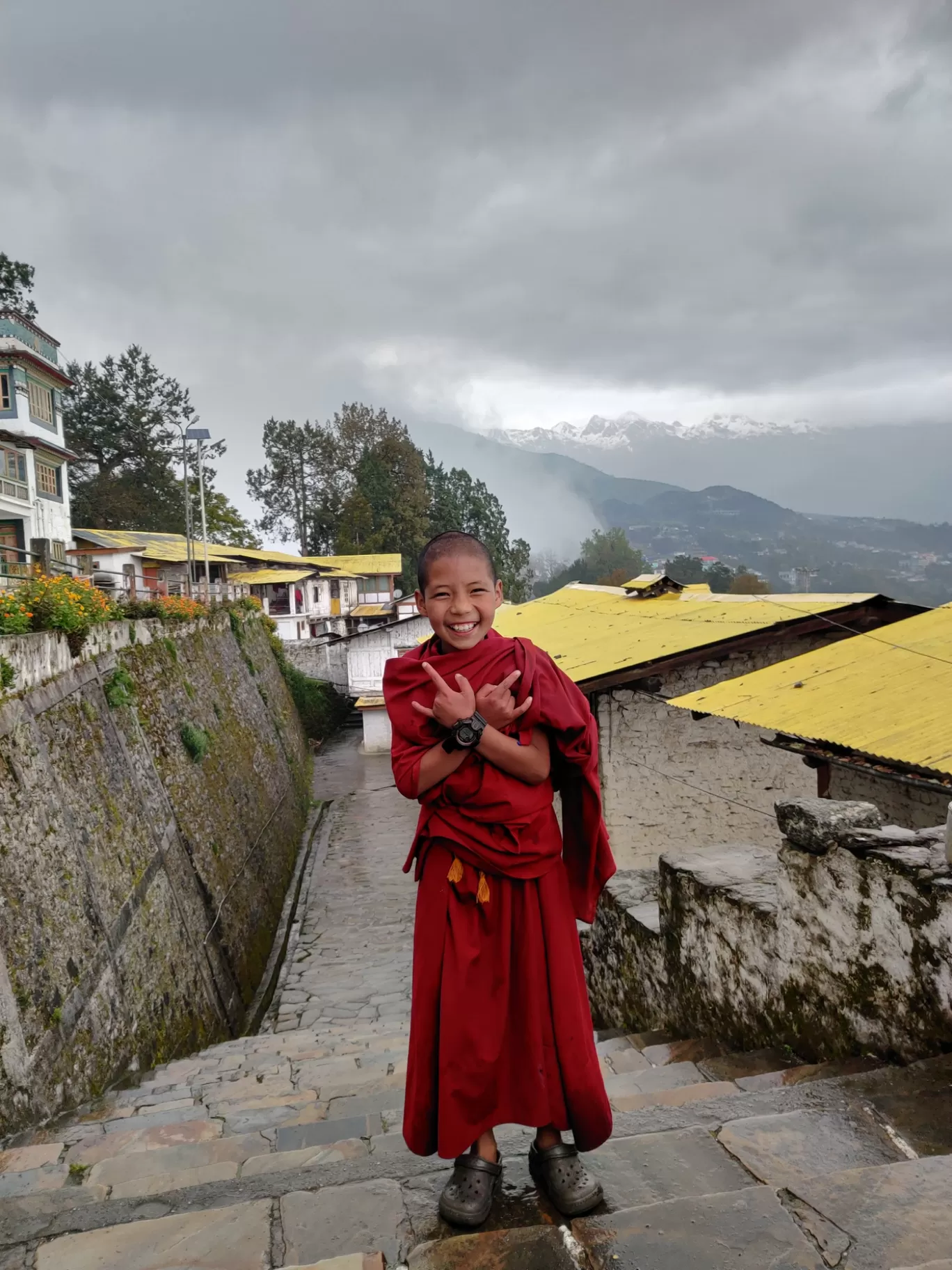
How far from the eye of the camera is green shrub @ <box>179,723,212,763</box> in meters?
11.5

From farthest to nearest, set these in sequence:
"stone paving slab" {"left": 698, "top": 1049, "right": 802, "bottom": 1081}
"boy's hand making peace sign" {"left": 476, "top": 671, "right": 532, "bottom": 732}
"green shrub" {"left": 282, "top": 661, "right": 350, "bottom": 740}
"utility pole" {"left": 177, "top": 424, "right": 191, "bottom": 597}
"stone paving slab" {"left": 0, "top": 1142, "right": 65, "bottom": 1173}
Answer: "green shrub" {"left": 282, "top": 661, "right": 350, "bottom": 740}, "utility pole" {"left": 177, "top": 424, "right": 191, "bottom": 597}, "stone paving slab" {"left": 0, "top": 1142, "right": 65, "bottom": 1173}, "stone paving slab" {"left": 698, "top": 1049, "right": 802, "bottom": 1081}, "boy's hand making peace sign" {"left": 476, "top": 671, "right": 532, "bottom": 732}

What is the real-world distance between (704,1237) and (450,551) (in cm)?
195

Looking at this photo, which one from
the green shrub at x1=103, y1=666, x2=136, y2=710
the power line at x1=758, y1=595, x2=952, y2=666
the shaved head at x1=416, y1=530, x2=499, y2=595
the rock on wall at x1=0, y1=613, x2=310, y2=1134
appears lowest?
the rock on wall at x1=0, y1=613, x2=310, y2=1134

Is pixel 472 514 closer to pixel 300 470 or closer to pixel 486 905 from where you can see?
pixel 300 470

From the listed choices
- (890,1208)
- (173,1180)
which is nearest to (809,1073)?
(890,1208)

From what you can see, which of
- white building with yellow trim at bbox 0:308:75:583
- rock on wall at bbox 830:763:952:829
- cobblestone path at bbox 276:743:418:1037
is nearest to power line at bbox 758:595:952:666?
rock on wall at bbox 830:763:952:829

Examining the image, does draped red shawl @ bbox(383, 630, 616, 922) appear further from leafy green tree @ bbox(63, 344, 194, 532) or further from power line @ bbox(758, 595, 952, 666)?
leafy green tree @ bbox(63, 344, 194, 532)

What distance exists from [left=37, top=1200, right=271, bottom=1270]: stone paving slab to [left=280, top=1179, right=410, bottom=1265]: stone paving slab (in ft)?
0.24

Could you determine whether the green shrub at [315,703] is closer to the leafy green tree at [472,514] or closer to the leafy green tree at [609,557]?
the leafy green tree at [472,514]

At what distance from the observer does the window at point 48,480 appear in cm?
2775

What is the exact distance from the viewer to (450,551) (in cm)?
248

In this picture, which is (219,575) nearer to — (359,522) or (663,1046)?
(359,522)

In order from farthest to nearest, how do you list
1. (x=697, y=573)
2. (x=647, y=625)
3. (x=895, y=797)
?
(x=697, y=573) → (x=647, y=625) → (x=895, y=797)

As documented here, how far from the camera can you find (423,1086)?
243 cm
